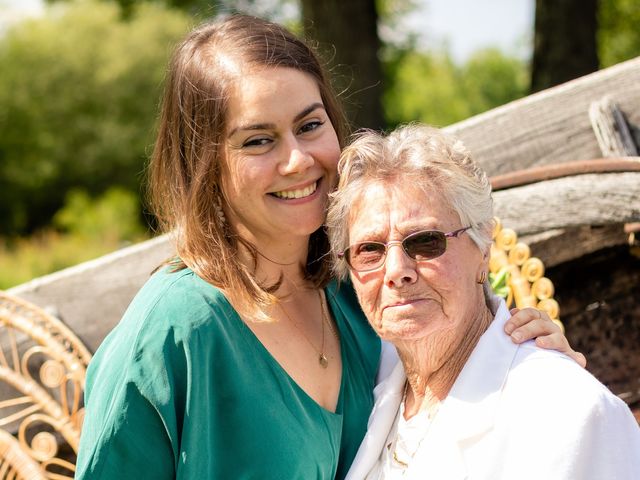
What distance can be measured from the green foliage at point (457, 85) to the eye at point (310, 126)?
91.7 feet

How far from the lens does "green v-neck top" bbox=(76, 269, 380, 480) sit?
189 centimetres

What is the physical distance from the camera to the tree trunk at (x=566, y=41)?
5180 mm

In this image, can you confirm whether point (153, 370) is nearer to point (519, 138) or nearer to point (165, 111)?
point (165, 111)

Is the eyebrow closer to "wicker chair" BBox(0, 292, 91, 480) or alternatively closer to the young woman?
the young woman

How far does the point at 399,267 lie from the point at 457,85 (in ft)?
115

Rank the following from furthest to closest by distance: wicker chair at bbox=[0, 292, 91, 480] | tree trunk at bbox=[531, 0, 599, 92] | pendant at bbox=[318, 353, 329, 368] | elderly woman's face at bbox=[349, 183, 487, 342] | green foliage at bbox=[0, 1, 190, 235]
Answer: green foliage at bbox=[0, 1, 190, 235] → tree trunk at bbox=[531, 0, 599, 92] → wicker chair at bbox=[0, 292, 91, 480] → pendant at bbox=[318, 353, 329, 368] → elderly woman's face at bbox=[349, 183, 487, 342]

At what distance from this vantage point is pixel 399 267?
77.9 inches

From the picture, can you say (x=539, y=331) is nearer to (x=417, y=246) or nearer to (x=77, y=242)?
(x=417, y=246)

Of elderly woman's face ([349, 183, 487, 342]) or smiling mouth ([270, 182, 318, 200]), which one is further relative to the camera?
smiling mouth ([270, 182, 318, 200])

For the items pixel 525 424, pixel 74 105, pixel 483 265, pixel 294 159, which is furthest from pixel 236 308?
pixel 74 105

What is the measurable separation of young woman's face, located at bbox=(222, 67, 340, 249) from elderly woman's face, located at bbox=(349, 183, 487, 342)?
0.20 metres

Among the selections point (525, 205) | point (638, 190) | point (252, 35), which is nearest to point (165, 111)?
point (252, 35)

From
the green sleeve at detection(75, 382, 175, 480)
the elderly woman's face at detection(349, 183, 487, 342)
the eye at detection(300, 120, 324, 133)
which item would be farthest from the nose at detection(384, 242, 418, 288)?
the green sleeve at detection(75, 382, 175, 480)

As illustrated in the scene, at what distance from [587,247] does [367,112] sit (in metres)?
3.01
